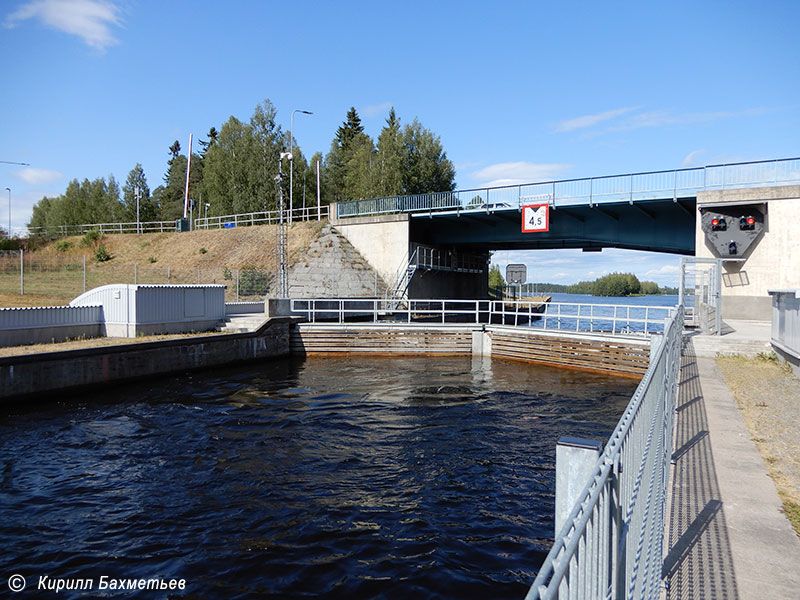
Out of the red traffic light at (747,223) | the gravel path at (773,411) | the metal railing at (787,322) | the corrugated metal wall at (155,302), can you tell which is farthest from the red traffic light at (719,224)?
the corrugated metal wall at (155,302)

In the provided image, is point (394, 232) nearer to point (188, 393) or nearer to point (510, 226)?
point (510, 226)

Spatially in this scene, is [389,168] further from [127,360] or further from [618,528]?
[618,528]

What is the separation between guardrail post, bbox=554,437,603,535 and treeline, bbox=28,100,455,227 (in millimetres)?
47517

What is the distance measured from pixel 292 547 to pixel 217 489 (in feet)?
7.84

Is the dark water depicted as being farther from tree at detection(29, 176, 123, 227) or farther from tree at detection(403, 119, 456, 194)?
tree at detection(29, 176, 123, 227)

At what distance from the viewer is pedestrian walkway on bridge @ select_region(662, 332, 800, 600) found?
378 cm

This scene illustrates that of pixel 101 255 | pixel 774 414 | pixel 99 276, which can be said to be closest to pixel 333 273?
pixel 99 276

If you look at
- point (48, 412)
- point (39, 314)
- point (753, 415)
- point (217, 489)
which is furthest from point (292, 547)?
point (39, 314)

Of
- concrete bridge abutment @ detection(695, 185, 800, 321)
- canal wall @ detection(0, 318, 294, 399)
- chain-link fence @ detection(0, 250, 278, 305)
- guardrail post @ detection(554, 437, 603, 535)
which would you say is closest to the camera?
guardrail post @ detection(554, 437, 603, 535)

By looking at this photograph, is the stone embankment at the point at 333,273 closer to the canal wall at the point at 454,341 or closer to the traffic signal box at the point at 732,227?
the canal wall at the point at 454,341

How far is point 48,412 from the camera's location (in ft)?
46.0

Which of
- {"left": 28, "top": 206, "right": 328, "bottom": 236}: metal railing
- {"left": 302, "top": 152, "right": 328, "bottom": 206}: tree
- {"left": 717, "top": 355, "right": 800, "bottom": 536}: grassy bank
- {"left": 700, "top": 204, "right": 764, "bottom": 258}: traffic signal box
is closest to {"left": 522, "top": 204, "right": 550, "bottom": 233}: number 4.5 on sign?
{"left": 700, "top": 204, "right": 764, "bottom": 258}: traffic signal box

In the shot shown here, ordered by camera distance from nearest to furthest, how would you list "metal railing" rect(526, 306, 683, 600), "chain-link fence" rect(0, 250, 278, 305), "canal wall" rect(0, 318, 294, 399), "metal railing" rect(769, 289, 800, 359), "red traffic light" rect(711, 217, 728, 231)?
A: "metal railing" rect(526, 306, 683, 600) < "metal railing" rect(769, 289, 800, 359) < "canal wall" rect(0, 318, 294, 399) < "red traffic light" rect(711, 217, 728, 231) < "chain-link fence" rect(0, 250, 278, 305)

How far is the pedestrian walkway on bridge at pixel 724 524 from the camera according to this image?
12.4 feet
